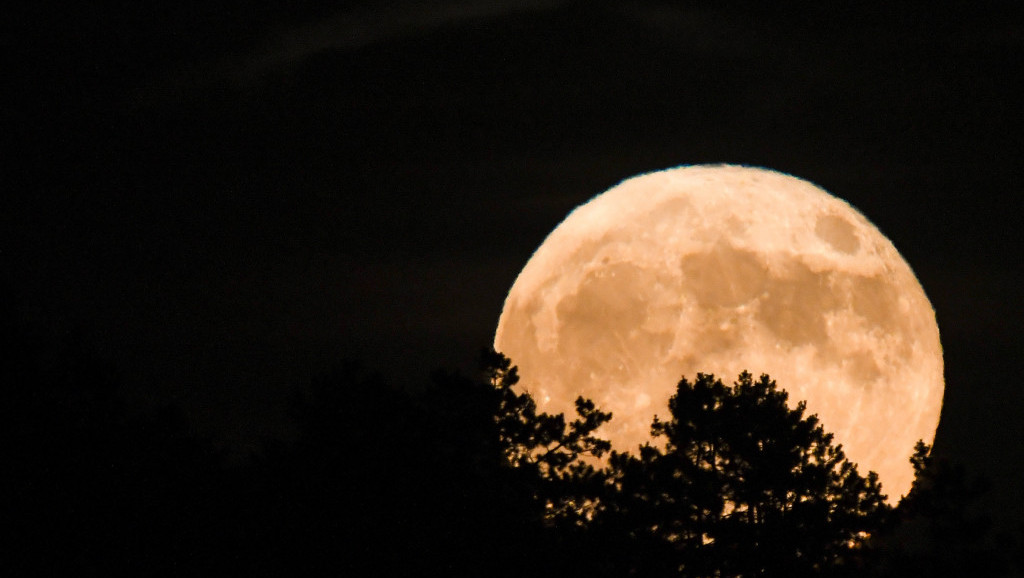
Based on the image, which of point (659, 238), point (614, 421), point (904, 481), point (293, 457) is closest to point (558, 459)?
point (614, 421)

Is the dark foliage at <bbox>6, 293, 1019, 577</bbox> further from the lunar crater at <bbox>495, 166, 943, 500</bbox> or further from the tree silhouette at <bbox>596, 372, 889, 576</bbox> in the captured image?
the lunar crater at <bbox>495, 166, 943, 500</bbox>

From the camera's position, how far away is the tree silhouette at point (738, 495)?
70.5 ft

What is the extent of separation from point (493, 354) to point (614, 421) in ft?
12.8

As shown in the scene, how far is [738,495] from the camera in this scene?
22.2 meters

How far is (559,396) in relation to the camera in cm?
2756

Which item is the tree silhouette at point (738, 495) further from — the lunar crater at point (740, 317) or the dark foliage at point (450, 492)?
the lunar crater at point (740, 317)

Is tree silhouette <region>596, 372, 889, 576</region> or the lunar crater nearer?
tree silhouette <region>596, 372, 889, 576</region>

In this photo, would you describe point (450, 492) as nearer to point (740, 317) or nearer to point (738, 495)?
point (738, 495)

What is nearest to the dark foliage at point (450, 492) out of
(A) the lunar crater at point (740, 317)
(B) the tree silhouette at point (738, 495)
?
(B) the tree silhouette at point (738, 495)

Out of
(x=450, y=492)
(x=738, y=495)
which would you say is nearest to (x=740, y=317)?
(x=738, y=495)

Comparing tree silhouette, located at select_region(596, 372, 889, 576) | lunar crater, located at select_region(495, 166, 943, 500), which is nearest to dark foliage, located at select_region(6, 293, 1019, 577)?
tree silhouette, located at select_region(596, 372, 889, 576)

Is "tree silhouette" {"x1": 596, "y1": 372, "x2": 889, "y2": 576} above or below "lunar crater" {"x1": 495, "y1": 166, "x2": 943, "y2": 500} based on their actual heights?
below

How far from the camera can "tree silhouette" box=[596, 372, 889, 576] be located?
846 inches

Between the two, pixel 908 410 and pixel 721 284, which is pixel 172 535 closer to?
pixel 721 284
